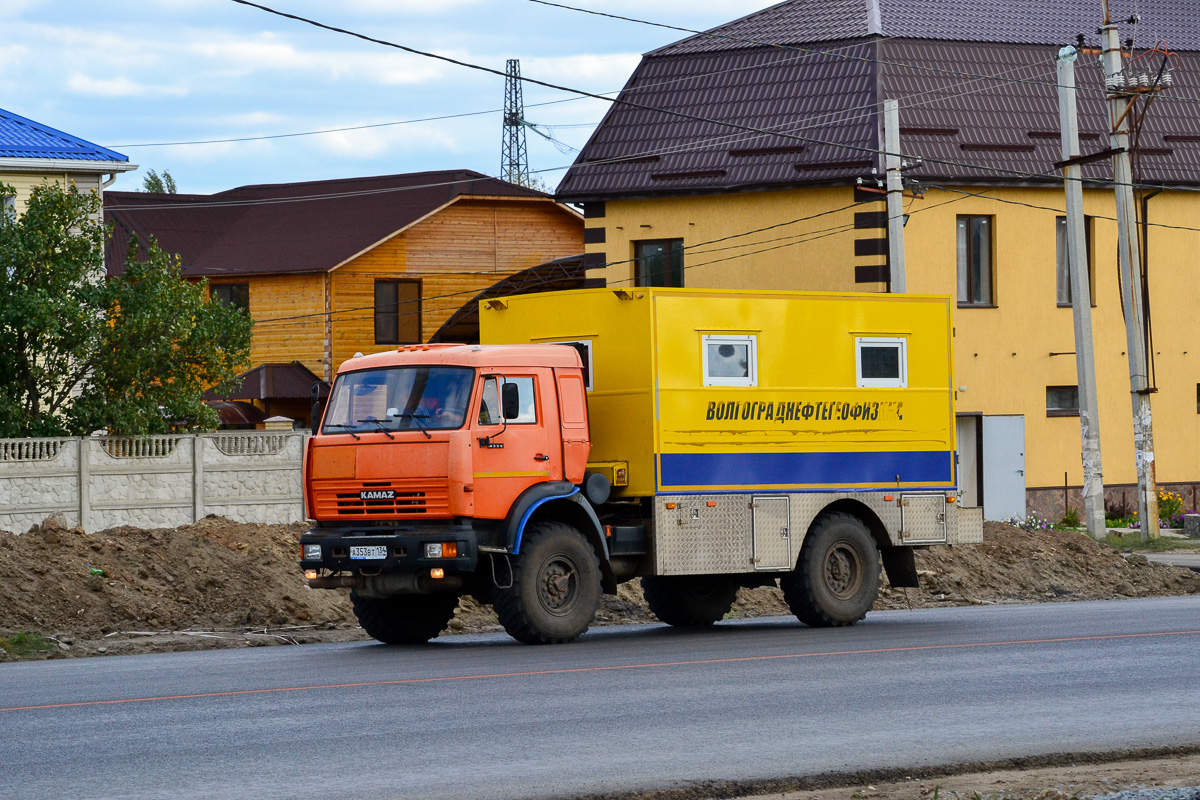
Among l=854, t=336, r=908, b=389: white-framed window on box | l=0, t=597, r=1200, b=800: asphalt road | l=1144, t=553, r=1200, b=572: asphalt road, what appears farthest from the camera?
l=1144, t=553, r=1200, b=572: asphalt road

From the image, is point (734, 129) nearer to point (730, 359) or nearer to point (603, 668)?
point (730, 359)

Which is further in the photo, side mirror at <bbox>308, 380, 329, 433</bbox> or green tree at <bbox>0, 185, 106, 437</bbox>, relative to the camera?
green tree at <bbox>0, 185, 106, 437</bbox>

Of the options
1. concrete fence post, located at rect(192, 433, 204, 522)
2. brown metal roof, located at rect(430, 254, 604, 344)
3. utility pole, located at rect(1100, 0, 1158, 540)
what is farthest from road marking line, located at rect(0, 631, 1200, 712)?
brown metal roof, located at rect(430, 254, 604, 344)

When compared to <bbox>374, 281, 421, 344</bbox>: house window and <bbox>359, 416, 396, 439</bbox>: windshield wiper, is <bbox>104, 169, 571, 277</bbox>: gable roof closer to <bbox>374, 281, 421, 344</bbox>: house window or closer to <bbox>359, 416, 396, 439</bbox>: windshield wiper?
<bbox>374, 281, 421, 344</bbox>: house window

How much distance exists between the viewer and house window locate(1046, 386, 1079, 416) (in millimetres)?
35406

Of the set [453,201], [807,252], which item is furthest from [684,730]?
[453,201]

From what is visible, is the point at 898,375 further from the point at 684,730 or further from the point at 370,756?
the point at 370,756

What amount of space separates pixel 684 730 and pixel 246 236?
1763 inches

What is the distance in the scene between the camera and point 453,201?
49.8m

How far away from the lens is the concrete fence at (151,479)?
2233 centimetres

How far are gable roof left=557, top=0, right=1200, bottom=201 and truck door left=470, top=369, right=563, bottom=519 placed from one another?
17.9 metres

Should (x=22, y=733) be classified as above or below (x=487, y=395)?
below

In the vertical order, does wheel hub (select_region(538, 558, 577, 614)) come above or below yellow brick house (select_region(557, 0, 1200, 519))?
below

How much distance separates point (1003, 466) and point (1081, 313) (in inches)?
241
